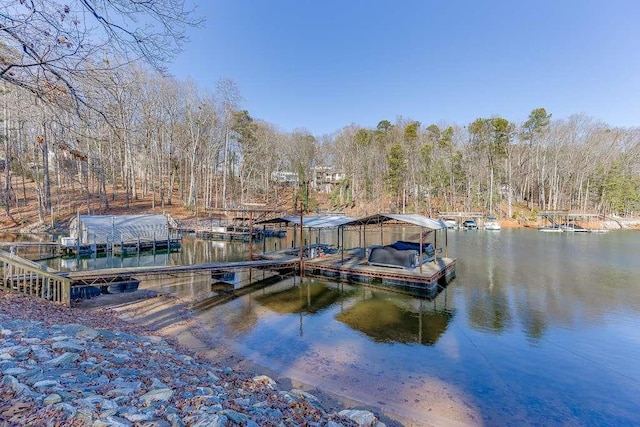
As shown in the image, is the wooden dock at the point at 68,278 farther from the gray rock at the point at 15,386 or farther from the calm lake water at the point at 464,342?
the gray rock at the point at 15,386

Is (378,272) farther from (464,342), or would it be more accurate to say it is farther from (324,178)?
(324,178)

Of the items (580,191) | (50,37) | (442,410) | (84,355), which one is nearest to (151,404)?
(84,355)

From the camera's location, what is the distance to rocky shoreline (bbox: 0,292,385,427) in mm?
3283

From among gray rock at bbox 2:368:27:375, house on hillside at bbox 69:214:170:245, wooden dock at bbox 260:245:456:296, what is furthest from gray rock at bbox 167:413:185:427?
house on hillside at bbox 69:214:170:245

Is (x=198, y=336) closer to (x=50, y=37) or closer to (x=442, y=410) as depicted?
(x=442, y=410)

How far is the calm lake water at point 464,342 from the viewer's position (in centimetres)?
714

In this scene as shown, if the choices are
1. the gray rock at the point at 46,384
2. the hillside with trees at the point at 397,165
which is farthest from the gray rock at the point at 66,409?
the hillside with trees at the point at 397,165

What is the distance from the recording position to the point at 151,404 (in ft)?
12.5

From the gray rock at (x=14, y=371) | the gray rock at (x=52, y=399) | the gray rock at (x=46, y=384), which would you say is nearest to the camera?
the gray rock at (x=52, y=399)

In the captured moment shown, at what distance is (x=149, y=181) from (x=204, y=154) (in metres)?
12.0

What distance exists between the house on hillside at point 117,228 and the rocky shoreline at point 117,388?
19.7 m

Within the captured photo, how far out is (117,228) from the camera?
85.0ft

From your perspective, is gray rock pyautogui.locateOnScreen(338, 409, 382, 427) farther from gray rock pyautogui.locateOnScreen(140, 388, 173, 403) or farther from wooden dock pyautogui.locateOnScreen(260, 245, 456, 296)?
wooden dock pyautogui.locateOnScreen(260, 245, 456, 296)

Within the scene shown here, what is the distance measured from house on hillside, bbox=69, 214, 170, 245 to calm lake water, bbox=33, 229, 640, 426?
12545 mm
